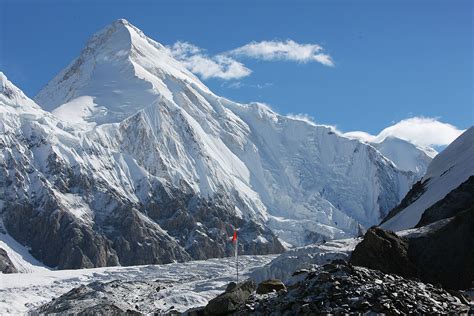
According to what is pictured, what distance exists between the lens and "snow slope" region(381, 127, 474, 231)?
3497 inches

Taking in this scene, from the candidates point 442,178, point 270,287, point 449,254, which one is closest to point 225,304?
point 270,287

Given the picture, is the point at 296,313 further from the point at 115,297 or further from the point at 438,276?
the point at 115,297

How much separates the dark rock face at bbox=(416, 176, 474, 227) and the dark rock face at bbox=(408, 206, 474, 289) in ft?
42.6

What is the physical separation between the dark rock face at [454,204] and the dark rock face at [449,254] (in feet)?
42.6

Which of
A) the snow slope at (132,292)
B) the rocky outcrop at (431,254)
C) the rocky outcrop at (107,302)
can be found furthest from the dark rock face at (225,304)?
the snow slope at (132,292)

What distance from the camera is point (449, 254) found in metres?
57.1

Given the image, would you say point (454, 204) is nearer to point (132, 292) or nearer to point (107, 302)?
point (107, 302)

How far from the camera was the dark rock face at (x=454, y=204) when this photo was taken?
72.9m

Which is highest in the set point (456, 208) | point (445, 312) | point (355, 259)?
point (456, 208)

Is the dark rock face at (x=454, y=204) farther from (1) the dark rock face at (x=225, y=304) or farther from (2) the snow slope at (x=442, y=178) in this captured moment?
(1) the dark rock face at (x=225, y=304)

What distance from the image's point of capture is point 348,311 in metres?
33.4

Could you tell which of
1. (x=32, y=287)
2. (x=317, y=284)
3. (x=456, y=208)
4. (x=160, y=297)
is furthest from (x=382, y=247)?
(x=32, y=287)

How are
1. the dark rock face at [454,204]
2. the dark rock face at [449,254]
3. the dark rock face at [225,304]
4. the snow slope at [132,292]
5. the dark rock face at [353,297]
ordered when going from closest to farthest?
the dark rock face at [353,297], the dark rock face at [225,304], the dark rock face at [449,254], the dark rock face at [454,204], the snow slope at [132,292]

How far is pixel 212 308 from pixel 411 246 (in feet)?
80.5
